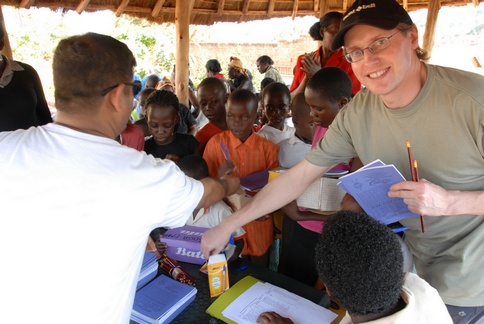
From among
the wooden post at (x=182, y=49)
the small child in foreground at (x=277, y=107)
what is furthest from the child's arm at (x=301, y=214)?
the wooden post at (x=182, y=49)

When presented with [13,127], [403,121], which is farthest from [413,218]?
[13,127]

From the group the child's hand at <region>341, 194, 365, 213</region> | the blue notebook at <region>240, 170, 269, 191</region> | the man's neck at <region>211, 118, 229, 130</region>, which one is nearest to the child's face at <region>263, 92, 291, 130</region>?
the man's neck at <region>211, 118, 229, 130</region>

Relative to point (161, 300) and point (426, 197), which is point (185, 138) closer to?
point (161, 300)

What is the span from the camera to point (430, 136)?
4.34 feet

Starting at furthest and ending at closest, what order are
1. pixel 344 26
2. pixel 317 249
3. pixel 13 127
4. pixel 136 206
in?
pixel 13 127 < pixel 344 26 < pixel 317 249 < pixel 136 206

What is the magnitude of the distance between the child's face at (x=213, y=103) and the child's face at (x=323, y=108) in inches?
49.7

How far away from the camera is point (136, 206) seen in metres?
1.04

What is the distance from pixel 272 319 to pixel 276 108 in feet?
7.88

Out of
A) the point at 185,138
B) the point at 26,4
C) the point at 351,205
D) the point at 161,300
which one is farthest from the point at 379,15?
the point at 26,4

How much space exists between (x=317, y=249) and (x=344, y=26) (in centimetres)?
87

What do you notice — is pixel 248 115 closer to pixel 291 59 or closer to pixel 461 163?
pixel 461 163

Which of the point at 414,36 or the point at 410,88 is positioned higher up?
the point at 414,36

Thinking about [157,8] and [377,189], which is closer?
[377,189]

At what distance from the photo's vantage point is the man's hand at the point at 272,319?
1282 mm
